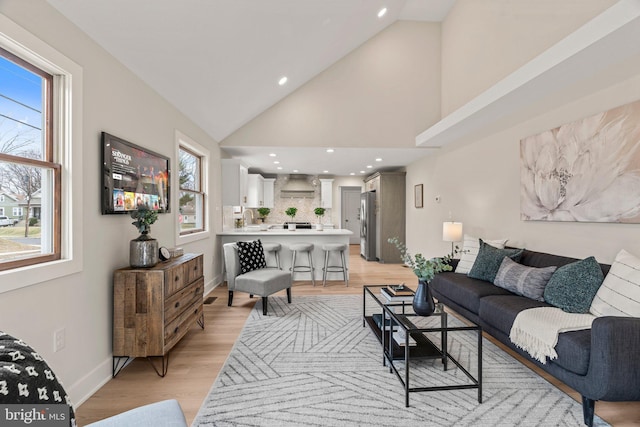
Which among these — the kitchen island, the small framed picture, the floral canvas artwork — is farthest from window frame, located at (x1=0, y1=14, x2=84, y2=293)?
the small framed picture

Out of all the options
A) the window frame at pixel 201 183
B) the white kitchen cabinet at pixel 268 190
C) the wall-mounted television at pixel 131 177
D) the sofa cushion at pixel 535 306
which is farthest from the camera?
the white kitchen cabinet at pixel 268 190

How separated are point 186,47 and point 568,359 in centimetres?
368

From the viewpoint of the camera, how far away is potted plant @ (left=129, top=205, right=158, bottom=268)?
2.43 meters

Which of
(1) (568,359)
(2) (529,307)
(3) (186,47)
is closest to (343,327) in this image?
(2) (529,307)

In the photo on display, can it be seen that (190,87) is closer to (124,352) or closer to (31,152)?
(31,152)

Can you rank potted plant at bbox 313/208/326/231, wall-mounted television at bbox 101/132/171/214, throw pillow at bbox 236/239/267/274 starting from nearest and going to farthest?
wall-mounted television at bbox 101/132/171/214, throw pillow at bbox 236/239/267/274, potted plant at bbox 313/208/326/231

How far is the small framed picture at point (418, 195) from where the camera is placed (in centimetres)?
643

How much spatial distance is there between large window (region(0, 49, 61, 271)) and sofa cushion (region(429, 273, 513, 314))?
134 inches

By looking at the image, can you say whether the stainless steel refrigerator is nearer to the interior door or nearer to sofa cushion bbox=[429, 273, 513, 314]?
the interior door

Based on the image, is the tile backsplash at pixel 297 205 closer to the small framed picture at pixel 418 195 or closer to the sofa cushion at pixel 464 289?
the small framed picture at pixel 418 195

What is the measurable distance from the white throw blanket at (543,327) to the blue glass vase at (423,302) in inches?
24.5

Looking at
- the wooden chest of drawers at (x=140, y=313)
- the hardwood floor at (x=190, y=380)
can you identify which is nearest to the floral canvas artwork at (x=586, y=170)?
the hardwood floor at (x=190, y=380)

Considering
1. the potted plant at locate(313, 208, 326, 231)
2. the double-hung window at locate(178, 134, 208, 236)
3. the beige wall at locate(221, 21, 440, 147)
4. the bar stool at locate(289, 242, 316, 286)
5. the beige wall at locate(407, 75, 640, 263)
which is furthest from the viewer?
the potted plant at locate(313, 208, 326, 231)

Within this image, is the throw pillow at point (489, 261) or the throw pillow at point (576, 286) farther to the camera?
the throw pillow at point (489, 261)
